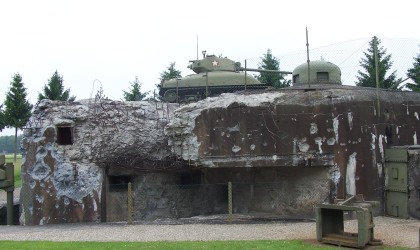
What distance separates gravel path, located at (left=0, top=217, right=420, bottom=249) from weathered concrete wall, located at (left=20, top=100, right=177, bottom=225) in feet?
5.03

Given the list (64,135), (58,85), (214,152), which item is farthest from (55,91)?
(214,152)

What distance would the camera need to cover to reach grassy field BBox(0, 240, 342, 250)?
9.40 meters

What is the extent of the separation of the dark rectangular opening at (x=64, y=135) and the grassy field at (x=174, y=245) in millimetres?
5664

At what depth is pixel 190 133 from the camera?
1450cm

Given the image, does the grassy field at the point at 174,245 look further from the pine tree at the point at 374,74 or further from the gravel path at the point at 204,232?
the pine tree at the point at 374,74

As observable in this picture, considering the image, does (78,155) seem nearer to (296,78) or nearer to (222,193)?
(222,193)

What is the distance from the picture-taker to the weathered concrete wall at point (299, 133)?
1387 centimetres

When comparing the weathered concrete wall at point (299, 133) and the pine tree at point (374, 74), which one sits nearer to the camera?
the weathered concrete wall at point (299, 133)

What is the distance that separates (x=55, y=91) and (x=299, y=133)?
2177 cm

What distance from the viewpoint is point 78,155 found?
Result: 15.4 meters

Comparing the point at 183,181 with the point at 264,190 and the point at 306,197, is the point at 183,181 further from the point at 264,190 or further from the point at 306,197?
the point at 306,197

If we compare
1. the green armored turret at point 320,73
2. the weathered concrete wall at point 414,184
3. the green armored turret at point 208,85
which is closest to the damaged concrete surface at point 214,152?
the weathered concrete wall at point 414,184

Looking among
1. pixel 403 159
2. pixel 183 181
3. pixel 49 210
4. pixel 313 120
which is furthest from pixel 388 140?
pixel 49 210

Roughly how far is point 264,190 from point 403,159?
379 cm
